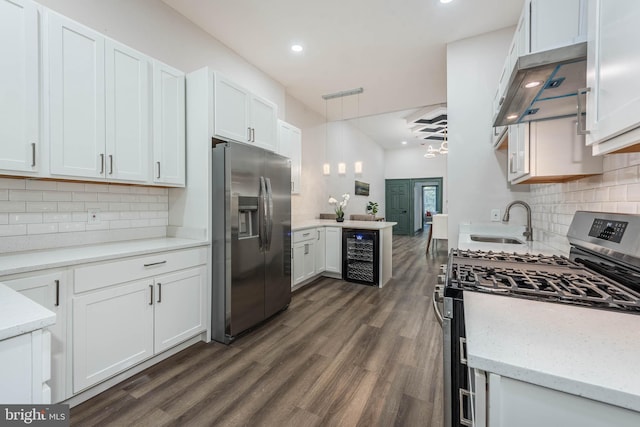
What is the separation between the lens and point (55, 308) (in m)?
1.55

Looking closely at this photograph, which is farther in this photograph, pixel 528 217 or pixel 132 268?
pixel 528 217

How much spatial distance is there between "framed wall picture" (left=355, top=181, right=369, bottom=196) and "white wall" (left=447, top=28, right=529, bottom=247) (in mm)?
4442

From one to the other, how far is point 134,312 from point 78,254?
52cm

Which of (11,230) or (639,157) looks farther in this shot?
(11,230)

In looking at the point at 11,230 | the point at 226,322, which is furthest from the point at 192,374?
the point at 11,230

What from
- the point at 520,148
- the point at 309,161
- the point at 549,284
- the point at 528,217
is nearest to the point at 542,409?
the point at 549,284

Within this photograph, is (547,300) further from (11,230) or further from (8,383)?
(11,230)

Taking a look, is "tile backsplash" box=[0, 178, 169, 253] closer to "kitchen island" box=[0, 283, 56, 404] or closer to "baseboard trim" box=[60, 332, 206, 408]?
"baseboard trim" box=[60, 332, 206, 408]

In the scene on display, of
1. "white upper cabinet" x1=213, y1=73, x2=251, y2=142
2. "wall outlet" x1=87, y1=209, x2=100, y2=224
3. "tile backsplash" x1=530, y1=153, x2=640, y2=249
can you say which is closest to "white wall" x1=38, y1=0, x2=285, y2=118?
"white upper cabinet" x1=213, y1=73, x2=251, y2=142

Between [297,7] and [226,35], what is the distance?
3.16 ft

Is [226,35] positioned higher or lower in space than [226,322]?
higher

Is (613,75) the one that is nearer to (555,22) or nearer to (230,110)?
(555,22)

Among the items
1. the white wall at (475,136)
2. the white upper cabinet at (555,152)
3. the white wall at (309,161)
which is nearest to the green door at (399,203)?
the white wall at (309,161)

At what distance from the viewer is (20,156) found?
5.32 feet
